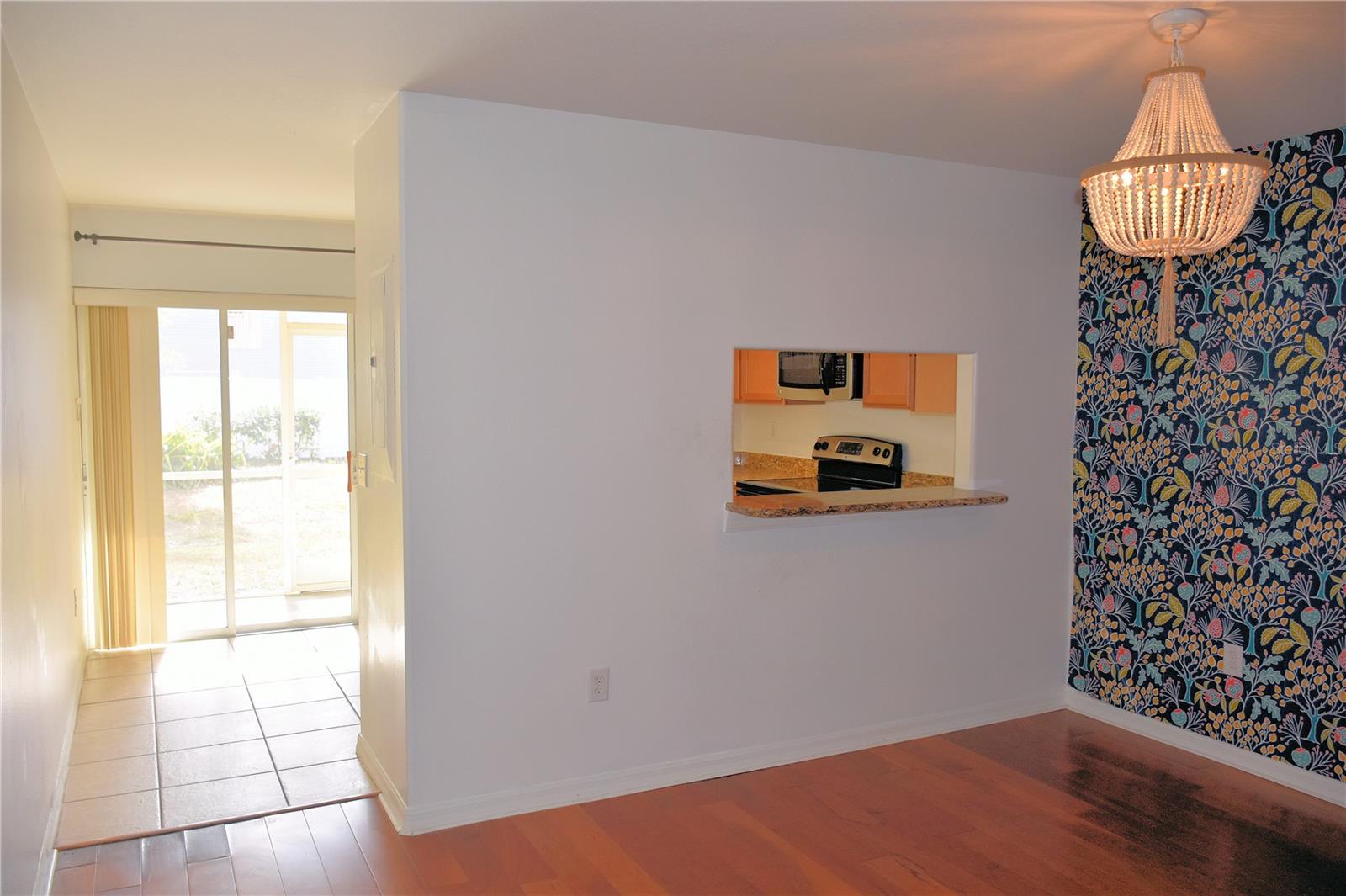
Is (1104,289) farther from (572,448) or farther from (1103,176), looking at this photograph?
(572,448)

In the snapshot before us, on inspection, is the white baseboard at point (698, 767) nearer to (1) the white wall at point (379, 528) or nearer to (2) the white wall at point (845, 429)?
(1) the white wall at point (379, 528)

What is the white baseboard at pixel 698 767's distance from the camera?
10.8 ft

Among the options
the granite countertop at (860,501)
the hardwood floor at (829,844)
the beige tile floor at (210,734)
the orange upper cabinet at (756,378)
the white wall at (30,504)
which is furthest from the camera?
the orange upper cabinet at (756,378)

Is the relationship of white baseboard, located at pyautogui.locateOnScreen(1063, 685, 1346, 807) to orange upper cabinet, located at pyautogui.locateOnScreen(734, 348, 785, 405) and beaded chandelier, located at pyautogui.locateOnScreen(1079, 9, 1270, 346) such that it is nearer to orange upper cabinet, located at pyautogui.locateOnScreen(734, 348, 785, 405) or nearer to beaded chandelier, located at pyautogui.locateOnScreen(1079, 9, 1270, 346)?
beaded chandelier, located at pyautogui.locateOnScreen(1079, 9, 1270, 346)

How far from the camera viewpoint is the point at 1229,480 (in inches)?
151

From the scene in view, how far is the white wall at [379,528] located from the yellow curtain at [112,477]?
2.26m

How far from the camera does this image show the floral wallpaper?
3.53 meters

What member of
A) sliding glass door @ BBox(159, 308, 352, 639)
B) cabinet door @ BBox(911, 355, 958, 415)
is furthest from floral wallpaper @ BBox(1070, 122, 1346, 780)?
sliding glass door @ BBox(159, 308, 352, 639)

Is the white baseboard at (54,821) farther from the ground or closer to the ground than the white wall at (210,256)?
closer to the ground

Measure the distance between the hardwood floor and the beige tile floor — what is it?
22 centimetres

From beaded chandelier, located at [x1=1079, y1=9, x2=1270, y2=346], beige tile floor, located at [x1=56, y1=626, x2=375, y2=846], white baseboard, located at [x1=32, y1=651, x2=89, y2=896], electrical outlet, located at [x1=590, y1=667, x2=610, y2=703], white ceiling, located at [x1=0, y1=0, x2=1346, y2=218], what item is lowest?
beige tile floor, located at [x1=56, y1=626, x2=375, y2=846]

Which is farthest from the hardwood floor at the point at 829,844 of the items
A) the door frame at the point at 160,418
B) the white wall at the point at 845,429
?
the door frame at the point at 160,418

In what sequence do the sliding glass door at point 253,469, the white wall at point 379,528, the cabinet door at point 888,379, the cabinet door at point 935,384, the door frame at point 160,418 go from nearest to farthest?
the white wall at point 379,528 < the cabinet door at point 935,384 < the cabinet door at point 888,379 < the door frame at point 160,418 < the sliding glass door at point 253,469

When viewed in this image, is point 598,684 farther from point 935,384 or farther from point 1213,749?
point 1213,749
